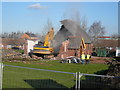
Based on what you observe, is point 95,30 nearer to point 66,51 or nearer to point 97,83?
point 66,51

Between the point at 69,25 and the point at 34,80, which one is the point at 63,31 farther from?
the point at 34,80


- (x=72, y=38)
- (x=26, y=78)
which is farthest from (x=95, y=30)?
(x=26, y=78)

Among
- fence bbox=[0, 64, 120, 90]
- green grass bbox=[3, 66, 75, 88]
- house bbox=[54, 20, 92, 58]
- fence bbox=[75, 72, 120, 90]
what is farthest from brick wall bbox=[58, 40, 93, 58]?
fence bbox=[75, 72, 120, 90]

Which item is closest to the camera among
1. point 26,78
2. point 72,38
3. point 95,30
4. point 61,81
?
point 61,81

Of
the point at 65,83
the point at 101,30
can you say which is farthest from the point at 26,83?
the point at 101,30

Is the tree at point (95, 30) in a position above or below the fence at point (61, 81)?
above

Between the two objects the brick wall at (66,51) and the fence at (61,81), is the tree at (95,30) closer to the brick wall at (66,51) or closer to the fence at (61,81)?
the brick wall at (66,51)

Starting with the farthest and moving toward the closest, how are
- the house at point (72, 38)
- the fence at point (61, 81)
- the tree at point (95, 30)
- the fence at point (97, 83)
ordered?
the tree at point (95, 30)
the house at point (72, 38)
the fence at point (61, 81)
the fence at point (97, 83)

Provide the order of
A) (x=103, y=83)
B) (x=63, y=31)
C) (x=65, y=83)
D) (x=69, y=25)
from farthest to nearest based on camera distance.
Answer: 1. (x=63, y=31)
2. (x=69, y=25)
3. (x=65, y=83)
4. (x=103, y=83)

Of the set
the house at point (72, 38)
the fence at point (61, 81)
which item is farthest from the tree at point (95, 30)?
the fence at point (61, 81)

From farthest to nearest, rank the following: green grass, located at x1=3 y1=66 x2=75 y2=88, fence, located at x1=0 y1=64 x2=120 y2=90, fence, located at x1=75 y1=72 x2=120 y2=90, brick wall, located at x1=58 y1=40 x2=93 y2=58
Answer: brick wall, located at x1=58 y1=40 x2=93 y2=58 → green grass, located at x1=3 y1=66 x2=75 y2=88 → fence, located at x1=0 y1=64 x2=120 y2=90 → fence, located at x1=75 y1=72 x2=120 y2=90

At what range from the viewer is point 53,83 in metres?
8.42

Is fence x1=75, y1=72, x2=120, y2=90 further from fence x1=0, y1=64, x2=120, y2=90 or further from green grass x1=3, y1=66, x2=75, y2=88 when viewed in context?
green grass x1=3, y1=66, x2=75, y2=88

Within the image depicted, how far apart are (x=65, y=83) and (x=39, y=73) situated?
189 cm
